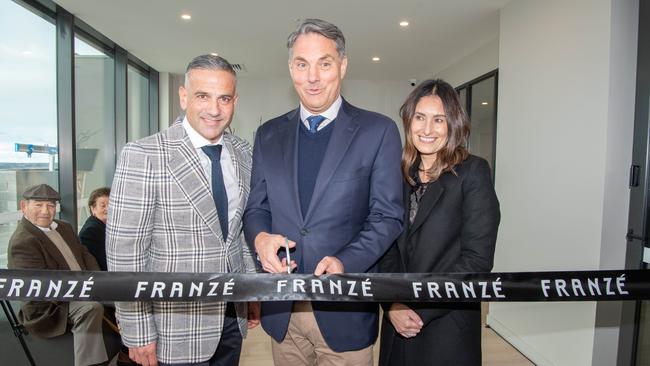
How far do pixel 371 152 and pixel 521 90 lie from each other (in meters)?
3.19

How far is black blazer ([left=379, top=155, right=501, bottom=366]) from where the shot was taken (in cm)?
155

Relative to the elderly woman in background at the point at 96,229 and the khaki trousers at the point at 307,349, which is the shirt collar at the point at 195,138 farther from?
the elderly woman in background at the point at 96,229

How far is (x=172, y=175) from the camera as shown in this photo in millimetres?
1575

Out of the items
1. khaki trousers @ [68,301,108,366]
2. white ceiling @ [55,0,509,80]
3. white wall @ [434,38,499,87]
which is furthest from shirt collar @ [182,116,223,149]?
white wall @ [434,38,499,87]

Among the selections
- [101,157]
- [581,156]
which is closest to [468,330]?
[581,156]

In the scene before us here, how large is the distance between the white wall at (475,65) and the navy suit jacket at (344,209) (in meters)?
4.73

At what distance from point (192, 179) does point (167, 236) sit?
244 millimetres

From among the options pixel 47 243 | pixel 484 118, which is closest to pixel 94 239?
pixel 47 243

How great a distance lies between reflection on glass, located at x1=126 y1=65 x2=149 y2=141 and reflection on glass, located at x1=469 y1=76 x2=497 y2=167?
576 centimetres

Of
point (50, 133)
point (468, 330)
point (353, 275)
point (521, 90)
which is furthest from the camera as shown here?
point (50, 133)

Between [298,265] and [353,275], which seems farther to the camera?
[298,265]

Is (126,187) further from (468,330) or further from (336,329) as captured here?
(468,330)

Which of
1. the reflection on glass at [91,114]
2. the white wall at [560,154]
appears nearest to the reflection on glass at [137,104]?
the reflection on glass at [91,114]

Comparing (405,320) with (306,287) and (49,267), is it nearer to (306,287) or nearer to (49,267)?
(306,287)
